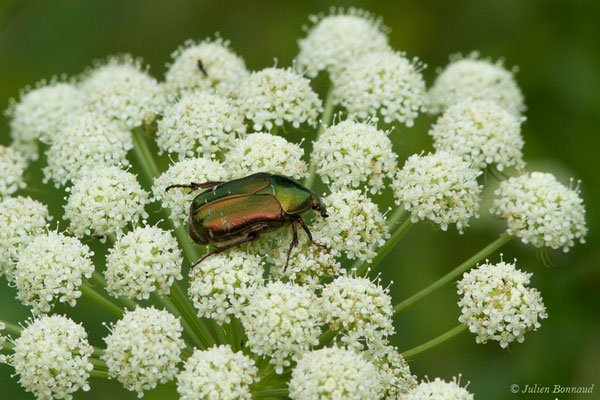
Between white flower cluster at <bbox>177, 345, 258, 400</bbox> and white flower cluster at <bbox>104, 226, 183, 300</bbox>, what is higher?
white flower cluster at <bbox>104, 226, 183, 300</bbox>

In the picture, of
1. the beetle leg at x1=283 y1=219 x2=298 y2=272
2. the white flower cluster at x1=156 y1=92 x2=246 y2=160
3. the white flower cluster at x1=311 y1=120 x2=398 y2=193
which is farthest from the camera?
the white flower cluster at x1=156 y1=92 x2=246 y2=160

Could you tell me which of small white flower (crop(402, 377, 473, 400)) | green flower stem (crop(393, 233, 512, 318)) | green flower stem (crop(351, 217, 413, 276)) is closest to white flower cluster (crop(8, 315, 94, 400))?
green flower stem (crop(351, 217, 413, 276))

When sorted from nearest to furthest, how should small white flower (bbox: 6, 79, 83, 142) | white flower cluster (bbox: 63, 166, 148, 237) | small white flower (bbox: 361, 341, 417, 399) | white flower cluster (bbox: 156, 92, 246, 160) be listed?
small white flower (bbox: 361, 341, 417, 399)
white flower cluster (bbox: 63, 166, 148, 237)
white flower cluster (bbox: 156, 92, 246, 160)
small white flower (bbox: 6, 79, 83, 142)

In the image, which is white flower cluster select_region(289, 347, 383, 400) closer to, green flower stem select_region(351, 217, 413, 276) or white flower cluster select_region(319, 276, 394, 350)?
white flower cluster select_region(319, 276, 394, 350)

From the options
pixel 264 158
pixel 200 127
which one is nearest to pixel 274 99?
pixel 200 127

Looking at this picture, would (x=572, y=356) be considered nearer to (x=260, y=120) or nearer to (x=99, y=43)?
(x=260, y=120)

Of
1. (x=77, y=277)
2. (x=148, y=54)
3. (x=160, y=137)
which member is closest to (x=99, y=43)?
(x=148, y=54)
